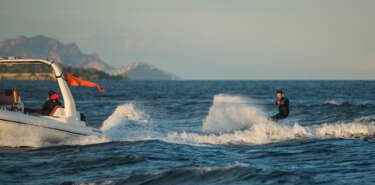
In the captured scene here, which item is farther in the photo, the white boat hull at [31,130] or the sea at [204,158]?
the white boat hull at [31,130]

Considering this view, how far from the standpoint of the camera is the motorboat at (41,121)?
13.4 m

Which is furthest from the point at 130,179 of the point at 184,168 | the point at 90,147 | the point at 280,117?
the point at 280,117

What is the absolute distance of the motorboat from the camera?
13.4 meters

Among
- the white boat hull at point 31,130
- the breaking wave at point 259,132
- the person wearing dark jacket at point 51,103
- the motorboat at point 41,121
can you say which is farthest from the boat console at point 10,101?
the breaking wave at point 259,132

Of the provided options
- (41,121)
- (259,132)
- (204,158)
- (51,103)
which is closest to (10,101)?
(51,103)

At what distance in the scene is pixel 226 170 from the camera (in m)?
10.8

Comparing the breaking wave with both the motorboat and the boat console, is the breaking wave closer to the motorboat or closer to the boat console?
the motorboat

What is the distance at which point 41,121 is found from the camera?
45.4ft

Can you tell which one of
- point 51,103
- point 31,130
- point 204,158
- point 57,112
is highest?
point 51,103

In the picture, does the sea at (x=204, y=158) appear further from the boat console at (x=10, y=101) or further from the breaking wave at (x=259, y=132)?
the boat console at (x=10, y=101)

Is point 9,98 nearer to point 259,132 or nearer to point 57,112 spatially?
point 57,112

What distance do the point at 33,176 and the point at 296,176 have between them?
589 cm

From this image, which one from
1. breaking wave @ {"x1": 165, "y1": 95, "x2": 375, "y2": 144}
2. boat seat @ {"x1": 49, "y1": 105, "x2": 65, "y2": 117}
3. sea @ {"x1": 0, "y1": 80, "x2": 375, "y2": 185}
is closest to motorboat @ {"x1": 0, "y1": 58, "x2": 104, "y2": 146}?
boat seat @ {"x1": 49, "y1": 105, "x2": 65, "y2": 117}

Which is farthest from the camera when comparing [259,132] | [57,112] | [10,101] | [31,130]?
[259,132]
